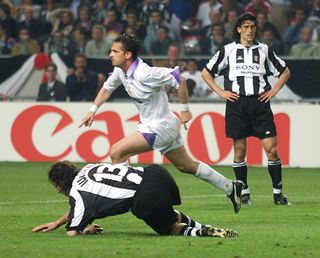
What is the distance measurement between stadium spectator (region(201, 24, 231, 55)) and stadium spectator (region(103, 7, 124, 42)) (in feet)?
6.11

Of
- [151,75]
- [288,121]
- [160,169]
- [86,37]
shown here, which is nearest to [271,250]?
[160,169]

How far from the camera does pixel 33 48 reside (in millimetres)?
24688

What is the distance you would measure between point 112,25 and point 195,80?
2878 mm

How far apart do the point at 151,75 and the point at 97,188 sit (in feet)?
7.19

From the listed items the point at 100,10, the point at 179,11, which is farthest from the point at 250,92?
the point at 100,10

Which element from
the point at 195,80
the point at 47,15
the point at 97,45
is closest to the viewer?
the point at 195,80

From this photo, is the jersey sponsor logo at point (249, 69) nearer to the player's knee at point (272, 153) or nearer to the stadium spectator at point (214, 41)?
the player's knee at point (272, 153)

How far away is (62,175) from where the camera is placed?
1088 cm

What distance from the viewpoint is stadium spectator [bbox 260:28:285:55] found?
23.2m

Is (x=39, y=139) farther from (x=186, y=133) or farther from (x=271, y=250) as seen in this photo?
(x=271, y=250)

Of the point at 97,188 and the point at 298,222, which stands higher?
the point at 97,188

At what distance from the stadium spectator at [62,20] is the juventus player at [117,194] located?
47.2 ft

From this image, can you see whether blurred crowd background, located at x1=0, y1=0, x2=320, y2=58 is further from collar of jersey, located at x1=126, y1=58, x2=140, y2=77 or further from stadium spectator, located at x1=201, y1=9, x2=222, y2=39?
collar of jersey, located at x1=126, y1=58, x2=140, y2=77

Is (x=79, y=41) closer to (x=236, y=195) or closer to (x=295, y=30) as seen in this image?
(x=295, y=30)
